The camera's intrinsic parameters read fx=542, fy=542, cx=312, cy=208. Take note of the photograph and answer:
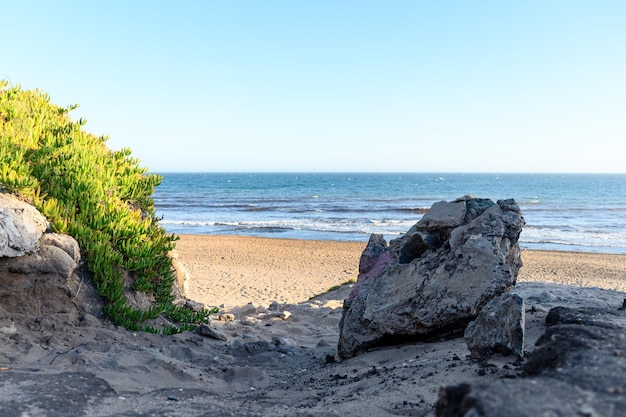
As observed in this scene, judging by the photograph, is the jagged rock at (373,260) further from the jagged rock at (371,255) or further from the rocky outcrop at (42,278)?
the rocky outcrop at (42,278)

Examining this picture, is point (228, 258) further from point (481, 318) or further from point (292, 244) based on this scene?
point (481, 318)

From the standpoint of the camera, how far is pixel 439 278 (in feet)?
18.6

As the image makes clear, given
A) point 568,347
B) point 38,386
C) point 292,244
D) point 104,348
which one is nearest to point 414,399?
point 568,347

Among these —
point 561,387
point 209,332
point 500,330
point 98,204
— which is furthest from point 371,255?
point 561,387

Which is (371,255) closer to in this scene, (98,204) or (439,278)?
(439,278)

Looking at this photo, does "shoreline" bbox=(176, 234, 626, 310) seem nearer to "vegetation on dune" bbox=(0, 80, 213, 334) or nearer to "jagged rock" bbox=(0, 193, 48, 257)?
"vegetation on dune" bbox=(0, 80, 213, 334)

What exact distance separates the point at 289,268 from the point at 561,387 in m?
15.4

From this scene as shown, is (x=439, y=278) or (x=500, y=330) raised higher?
(x=439, y=278)

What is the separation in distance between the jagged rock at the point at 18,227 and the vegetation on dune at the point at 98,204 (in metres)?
0.34

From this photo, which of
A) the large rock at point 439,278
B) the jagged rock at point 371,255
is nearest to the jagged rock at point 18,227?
the large rock at point 439,278

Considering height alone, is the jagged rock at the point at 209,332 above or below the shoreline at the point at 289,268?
above

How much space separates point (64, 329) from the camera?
5863 mm

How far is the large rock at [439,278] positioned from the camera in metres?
5.47

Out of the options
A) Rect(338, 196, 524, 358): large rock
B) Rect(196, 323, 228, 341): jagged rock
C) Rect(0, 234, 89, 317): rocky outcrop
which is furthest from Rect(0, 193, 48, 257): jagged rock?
Rect(338, 196, 524, 358): large rock
